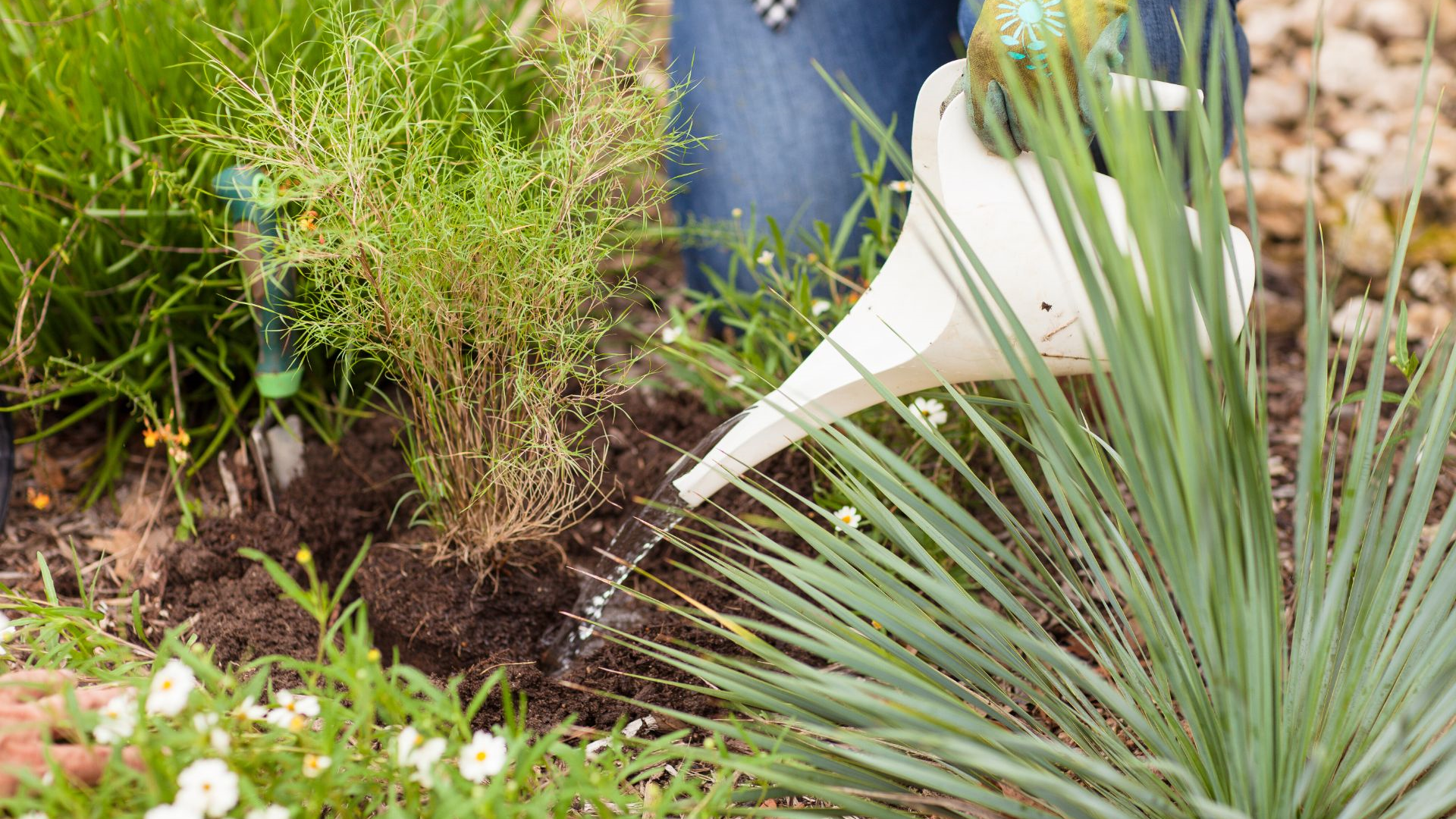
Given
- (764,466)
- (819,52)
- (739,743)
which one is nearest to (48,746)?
(739,743)

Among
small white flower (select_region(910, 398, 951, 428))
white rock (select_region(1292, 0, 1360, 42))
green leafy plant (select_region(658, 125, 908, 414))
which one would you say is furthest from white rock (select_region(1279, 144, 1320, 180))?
small white flower (select_region(910, 398, 951, 428))

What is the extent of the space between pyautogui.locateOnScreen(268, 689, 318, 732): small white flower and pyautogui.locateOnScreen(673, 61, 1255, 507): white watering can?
0.44 metres

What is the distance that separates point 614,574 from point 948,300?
0.58 meters

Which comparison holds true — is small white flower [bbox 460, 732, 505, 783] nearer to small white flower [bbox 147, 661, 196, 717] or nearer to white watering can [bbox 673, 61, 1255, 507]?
small white flower [bbox 147, 661, 196, 717]

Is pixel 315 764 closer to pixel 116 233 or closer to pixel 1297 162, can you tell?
pixel 116 233

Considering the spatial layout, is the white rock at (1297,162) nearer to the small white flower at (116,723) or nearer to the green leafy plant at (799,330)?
the green leafy plant at (799,330)

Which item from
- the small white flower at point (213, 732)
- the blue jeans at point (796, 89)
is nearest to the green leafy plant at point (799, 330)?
the blue jeans at point (796, 89)

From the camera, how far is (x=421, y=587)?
4.61 ft

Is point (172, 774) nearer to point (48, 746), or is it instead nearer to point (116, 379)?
point (48, 746)

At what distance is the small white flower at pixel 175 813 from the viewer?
2.17 ft

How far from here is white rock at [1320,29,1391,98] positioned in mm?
2188

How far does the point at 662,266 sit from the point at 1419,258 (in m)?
1.54

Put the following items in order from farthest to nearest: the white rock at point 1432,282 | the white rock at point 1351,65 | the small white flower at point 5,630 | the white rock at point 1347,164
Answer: the white rock at point 1351,65
the white rock at point 1347,164
the white rock at point 1432,282
the small white flower at point 5,630

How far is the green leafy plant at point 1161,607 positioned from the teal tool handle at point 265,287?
785 mm
